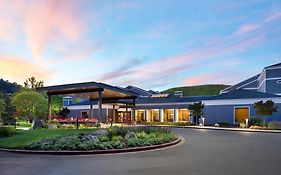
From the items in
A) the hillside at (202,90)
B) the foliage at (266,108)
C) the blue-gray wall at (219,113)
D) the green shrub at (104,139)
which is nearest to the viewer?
the green shrub at (104,139)

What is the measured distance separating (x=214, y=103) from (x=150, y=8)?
28.9 metres

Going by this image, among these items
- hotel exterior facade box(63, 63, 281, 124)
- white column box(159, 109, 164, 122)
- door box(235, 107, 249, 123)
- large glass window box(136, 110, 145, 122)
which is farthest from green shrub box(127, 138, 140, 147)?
large glass window box(136, 110, 145, 122)

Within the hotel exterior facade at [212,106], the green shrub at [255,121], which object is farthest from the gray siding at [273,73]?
the green shrub at [255,121]

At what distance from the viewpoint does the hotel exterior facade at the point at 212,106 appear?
1631 inches

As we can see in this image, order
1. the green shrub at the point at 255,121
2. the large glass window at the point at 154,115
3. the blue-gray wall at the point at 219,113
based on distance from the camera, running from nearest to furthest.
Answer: the green shrub at the point at 255,121
the blue-gray wall at the point at 219,113
the large glass window at the point at 154,115

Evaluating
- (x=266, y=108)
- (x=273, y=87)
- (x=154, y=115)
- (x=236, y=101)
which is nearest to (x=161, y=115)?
(x=154, y=115)

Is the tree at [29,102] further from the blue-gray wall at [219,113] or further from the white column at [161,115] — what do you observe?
the blue-gray wall at [219,113]

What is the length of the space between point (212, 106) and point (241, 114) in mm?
4203

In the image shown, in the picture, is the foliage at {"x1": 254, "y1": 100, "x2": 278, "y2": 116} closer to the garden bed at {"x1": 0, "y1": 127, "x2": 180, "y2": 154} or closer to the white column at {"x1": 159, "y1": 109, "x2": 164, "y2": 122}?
the white column at {"x1": 159, "y1": 109, "x2": 164, "y2": 122}

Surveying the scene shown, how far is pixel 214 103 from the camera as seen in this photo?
145ft

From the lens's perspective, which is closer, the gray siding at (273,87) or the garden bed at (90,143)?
the garden bed at (90,143)

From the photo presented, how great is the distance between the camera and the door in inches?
1638

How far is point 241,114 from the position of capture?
42000mm

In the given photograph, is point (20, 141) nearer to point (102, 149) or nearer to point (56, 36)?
point (102, 149)
